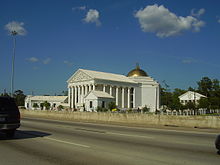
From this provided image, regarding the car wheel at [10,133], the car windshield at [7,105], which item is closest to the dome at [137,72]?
the car wheel at [10,133]

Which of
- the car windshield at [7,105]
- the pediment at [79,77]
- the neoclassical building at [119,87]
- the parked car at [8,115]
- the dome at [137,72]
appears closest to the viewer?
the parked car at [8,115]

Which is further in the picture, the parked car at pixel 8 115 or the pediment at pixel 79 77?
the pediment at pixel 79 77

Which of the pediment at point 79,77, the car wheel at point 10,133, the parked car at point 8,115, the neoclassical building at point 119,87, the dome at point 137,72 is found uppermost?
the dome at point 137,72

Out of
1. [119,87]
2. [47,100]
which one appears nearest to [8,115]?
[119,87]

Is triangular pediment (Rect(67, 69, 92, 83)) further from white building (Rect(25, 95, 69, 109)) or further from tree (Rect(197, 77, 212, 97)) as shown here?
tree (Rect(197, 77, 212, 97))

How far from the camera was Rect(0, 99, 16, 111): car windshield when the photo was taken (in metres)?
12.5

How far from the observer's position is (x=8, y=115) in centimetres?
1235

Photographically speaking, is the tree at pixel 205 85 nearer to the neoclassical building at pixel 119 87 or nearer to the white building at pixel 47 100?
the neoclassical building at pixel 119 87

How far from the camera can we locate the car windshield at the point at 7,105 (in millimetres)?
12548

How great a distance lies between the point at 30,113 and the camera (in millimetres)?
46781

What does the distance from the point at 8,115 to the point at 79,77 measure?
8116 centimetres

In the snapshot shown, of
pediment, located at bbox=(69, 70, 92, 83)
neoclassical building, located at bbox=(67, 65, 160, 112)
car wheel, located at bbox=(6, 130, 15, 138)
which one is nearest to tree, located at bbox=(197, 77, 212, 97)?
neoclassical building, located at bbox=(67, 65, 160, 112)

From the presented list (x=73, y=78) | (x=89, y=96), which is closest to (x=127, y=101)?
(x=73, y=78)

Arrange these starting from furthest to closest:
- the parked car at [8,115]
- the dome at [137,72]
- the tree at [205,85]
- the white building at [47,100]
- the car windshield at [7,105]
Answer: the tree at [205,85]
the white building at [47,100]
the dome at [137,72]
the car windshield at [7,105]
the parked car at [8,115]
